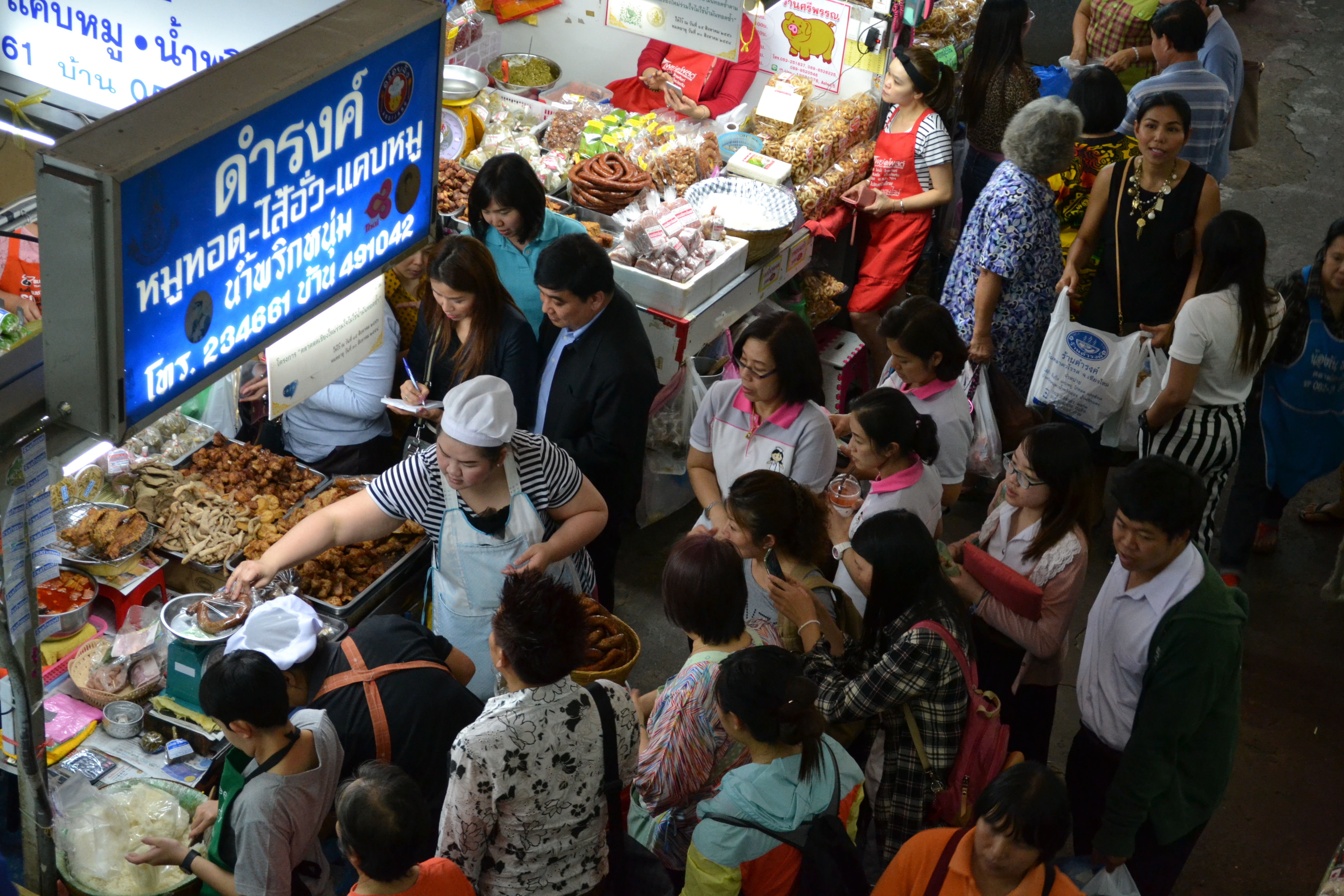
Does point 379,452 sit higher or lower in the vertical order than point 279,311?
lower

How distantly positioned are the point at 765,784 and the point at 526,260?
2.74 meters

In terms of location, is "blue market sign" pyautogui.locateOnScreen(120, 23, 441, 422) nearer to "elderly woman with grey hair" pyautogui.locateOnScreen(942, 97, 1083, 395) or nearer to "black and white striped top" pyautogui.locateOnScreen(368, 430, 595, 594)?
"black and white striped top" pyautogui.locateOnScreen(368, 430, 595, 594)

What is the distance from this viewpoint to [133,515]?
4.08 meters

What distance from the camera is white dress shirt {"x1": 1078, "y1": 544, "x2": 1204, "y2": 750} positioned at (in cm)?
348

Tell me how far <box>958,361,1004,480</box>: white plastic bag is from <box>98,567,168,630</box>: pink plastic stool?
3.49 metres

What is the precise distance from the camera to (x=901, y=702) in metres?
3.45

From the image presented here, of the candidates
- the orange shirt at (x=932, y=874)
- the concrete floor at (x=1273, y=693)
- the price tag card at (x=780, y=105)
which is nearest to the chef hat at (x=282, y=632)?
the orange shirt at (x=932, y=874)

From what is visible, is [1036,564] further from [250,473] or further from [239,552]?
[250,473]

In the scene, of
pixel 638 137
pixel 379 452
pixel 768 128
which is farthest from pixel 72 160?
pixel 768 128

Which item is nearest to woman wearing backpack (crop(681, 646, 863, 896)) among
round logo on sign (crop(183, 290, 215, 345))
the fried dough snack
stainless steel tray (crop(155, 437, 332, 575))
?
the fried dough snack

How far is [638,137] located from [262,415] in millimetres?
2542

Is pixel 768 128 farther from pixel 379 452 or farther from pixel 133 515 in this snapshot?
pixel 133 515

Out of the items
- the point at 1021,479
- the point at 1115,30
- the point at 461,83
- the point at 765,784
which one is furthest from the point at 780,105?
the point at 765,784

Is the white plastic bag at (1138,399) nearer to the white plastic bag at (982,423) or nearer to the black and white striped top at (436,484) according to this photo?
the white plastic bag at (982,423)
